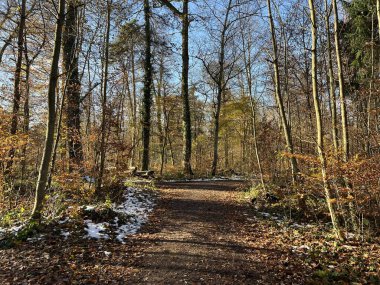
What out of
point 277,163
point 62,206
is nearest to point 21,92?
point 62,206

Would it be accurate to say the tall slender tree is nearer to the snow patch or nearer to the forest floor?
the forest floor

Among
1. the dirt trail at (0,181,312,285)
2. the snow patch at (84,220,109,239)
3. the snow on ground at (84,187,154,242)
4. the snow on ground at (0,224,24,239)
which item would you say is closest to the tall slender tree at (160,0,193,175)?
the snow on ground at (84,187,154,242)

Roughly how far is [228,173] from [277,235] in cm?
1334

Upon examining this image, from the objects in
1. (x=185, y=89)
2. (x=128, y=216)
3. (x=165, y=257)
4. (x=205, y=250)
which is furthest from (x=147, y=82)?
(x=165, y=257)

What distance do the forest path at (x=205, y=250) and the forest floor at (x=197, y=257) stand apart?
0.05ft

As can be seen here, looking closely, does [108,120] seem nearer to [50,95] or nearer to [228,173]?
[50,95]

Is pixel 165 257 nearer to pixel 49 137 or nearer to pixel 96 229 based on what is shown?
pixel 96 229

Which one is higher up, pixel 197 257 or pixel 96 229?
pixel 96 229

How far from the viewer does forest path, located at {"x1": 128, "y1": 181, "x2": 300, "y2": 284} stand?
4.73 meters

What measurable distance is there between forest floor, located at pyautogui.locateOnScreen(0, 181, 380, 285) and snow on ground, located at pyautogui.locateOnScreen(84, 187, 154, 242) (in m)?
0.25

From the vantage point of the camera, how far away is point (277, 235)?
712 centimetres

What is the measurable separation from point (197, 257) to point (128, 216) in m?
2.84

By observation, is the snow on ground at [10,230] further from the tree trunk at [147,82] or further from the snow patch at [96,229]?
the tree trunk at [147,82]

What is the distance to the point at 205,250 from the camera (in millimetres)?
5777
